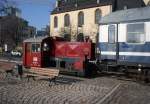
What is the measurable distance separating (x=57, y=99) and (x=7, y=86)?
4.69 m

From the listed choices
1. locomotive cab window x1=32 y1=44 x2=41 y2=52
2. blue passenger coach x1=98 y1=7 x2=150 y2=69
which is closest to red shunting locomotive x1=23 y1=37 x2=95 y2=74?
locomotive cab window x1=32 y1=44 x2=41 y2=52

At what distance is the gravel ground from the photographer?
1589 cm

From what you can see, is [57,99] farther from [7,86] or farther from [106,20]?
[106,20]

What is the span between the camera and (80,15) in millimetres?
80062

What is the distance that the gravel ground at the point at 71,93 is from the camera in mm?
15891

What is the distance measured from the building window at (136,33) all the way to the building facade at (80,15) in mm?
45452

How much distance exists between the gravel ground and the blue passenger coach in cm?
161

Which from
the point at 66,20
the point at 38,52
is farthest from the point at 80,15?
the point at 38,52

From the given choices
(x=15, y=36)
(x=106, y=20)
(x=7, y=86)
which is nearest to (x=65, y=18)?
(x=15, y=36)

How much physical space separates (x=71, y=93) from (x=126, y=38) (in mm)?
6935

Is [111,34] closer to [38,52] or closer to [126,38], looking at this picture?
[126,38]

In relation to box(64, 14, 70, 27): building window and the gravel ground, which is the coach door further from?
box(64, 14, 70, 27): building window

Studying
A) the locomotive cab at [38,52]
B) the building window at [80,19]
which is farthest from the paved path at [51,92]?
the building window at [80,19]

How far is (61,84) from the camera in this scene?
855 inches
